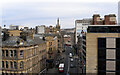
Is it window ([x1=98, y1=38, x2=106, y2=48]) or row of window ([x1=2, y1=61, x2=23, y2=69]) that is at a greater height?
window ([x1=98, y1=38, x2=106, y2=48])

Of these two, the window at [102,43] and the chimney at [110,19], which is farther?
the chimney at [110,19]

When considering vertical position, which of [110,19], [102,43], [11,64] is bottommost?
[11,64]

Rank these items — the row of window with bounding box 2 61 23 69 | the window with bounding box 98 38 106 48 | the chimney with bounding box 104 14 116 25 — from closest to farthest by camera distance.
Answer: the window with bounding box 98 38 106 48
the row of window with bounding box 2 61 23 69
the chimney with bounding box 104 14 116 25

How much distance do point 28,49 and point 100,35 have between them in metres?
16.8

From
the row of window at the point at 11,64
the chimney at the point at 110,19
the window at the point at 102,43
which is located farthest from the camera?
the chimney at the point at 110,19

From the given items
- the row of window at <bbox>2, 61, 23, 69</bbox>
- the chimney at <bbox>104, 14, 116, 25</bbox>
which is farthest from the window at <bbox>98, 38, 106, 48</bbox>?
the row of window at <bbox>2, 61, 23, 69</bbox>

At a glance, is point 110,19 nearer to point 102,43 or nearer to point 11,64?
point 102,43

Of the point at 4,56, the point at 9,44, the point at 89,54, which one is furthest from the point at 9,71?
the point at 89,54

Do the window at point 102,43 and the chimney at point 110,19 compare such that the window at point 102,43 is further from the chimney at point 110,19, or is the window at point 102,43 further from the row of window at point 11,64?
the row of window at point 11,64

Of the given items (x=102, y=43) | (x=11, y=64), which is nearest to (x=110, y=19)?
(x=102, y=43)

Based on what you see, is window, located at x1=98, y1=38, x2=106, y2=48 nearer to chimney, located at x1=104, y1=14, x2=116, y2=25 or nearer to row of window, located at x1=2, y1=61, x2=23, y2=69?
chimney, located at x1=104, y1=14, x2=116, y2=25

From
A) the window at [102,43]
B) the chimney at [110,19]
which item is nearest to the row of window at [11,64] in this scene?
the window at [102,43]

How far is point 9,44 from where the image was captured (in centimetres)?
3419

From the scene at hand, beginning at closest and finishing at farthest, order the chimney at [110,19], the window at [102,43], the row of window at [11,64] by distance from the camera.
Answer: the window at [102,43] < the row of window at [11,64] < the chimney at [110,19]
